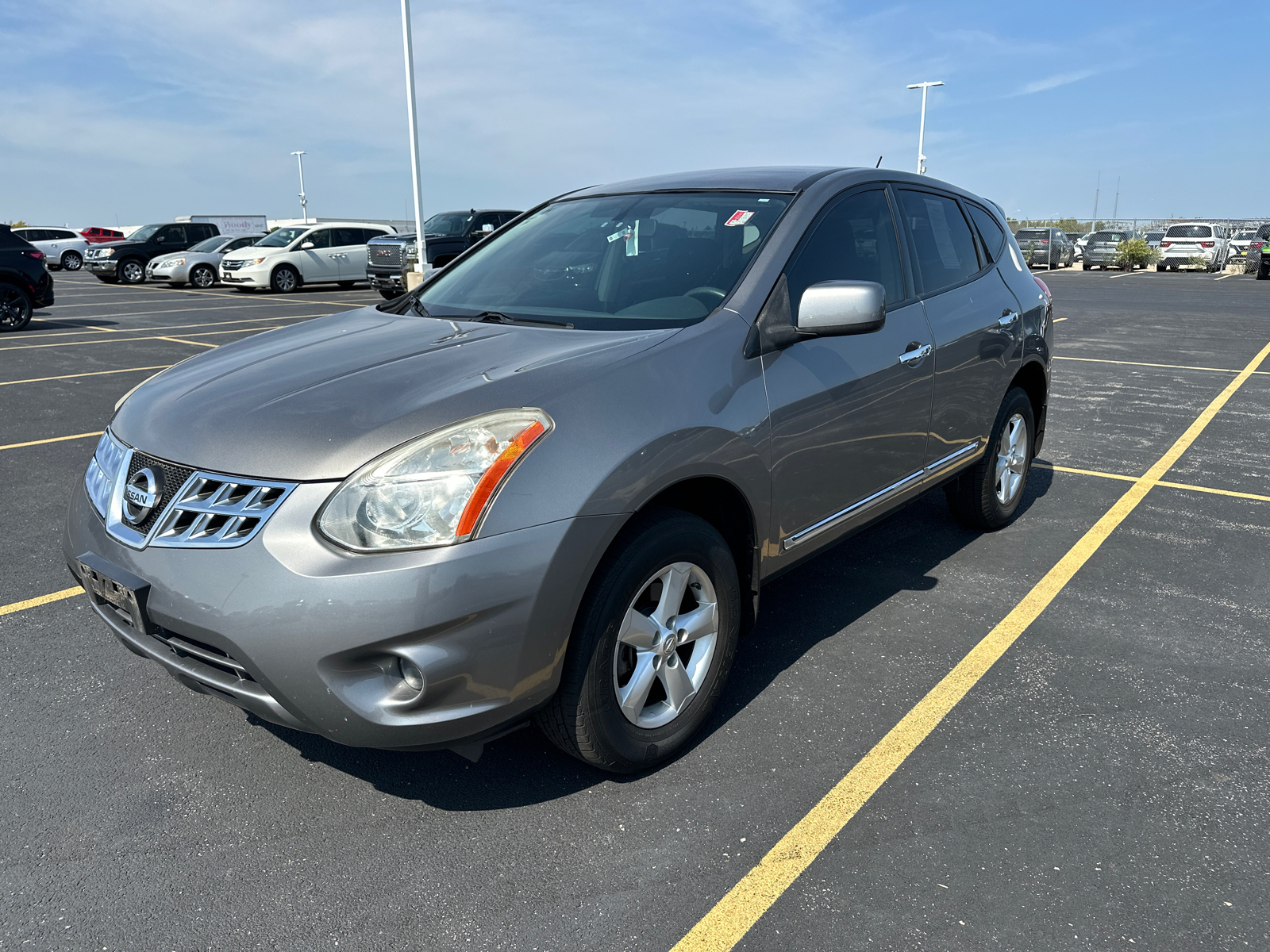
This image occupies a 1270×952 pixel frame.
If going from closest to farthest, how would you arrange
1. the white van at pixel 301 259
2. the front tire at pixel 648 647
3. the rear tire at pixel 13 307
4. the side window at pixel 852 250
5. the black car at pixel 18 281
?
the front tire at pixel 648 647, the side window at pixel 852 250, the black car at pixel 18 281, the rear tire at pixel 13 307, the white van at pixel 301 259

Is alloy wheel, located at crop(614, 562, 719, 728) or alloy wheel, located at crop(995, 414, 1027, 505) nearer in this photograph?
alloy wheel, located at crop(614, 562, 719, 728)

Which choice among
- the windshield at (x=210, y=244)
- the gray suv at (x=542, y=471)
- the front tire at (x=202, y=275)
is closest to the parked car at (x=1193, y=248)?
the windshield at (x=210, y=244)

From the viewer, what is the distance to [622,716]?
2688mm

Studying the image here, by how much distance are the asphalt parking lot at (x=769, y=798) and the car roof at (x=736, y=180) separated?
178cm

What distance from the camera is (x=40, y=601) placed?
4117 millimetres

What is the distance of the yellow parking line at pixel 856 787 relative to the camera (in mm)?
2287

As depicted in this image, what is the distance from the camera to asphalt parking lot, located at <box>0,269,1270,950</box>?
229cm

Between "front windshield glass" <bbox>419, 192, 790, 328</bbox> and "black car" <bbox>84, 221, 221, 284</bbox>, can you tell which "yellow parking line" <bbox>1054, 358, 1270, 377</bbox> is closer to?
"front windshield glass" <bbox>419, 192, 790, 328</bbox>

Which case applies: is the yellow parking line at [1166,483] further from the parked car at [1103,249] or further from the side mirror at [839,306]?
the parked car at [1103,249]

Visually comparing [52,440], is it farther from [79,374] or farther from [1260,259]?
[1260,259]

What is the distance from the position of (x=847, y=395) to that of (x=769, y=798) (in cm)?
144

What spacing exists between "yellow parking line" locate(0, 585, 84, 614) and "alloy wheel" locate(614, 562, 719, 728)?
2.74m

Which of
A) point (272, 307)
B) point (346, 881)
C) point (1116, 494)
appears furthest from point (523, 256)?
point (272, 307)

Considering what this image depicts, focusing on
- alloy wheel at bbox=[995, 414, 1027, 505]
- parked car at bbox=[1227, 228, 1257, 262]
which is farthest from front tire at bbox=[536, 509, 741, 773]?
parked car at bbox=[1227, 228, 1257, 262]
